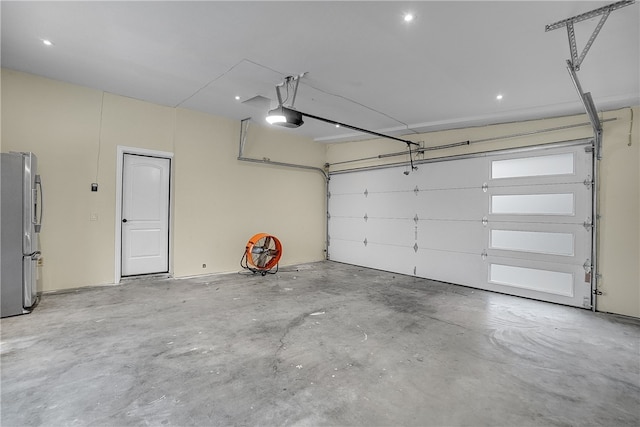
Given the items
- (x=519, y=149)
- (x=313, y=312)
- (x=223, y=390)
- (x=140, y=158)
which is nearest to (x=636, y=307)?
(x=519, y=149)

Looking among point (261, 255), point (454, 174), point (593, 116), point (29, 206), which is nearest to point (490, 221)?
point (454, 174)

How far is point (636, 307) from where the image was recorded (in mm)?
3672

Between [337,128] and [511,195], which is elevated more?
[337,128]

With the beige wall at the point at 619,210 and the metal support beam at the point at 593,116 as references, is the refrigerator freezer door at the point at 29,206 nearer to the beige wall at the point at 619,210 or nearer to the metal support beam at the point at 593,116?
the metal support beam at the point at 593,116

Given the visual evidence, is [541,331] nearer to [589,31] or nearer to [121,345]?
[589,31]

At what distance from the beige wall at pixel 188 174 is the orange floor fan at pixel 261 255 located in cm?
32

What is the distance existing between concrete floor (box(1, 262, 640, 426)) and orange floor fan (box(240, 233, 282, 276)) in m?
1.35

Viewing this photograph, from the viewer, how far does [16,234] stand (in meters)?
3.28

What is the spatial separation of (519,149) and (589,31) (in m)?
2.25

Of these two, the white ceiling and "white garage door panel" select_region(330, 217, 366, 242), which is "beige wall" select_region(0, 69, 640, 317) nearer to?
the white ceiling

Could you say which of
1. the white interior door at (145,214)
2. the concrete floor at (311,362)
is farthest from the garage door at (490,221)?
the white interior door at (145,214)

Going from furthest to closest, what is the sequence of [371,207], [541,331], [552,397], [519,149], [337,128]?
1. [371,207]
2. [337,128]
3. [519,149]
4. [541,331]
5. [552,397]

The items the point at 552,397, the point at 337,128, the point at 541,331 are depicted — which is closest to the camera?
the point at 552,397

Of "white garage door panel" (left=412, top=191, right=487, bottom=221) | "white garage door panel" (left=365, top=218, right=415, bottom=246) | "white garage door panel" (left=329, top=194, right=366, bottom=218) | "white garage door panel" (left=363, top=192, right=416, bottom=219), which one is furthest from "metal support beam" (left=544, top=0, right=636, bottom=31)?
"white garage door panel" (left=329, top=194, right=366, bottom=218)
